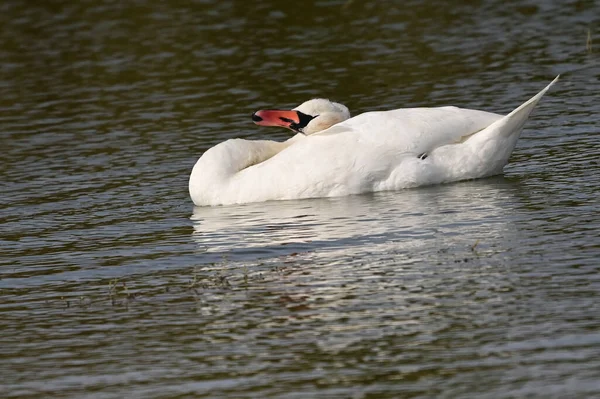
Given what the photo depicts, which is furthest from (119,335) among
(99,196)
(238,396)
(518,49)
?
(518,49)

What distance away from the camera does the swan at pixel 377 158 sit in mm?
13438

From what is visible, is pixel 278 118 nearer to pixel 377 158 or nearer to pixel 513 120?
pixel 377 158

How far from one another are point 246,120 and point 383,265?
8403mm

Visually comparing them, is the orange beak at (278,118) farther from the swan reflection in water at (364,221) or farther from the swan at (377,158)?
the swan reflection in water at (364,221)

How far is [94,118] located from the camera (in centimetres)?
1961

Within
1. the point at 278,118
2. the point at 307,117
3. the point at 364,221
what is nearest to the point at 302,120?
the point at 307,117

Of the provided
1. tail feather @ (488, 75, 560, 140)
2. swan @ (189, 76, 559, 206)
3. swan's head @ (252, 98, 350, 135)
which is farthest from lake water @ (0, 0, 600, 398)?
swan's head @ (252, 98, 350, 135)

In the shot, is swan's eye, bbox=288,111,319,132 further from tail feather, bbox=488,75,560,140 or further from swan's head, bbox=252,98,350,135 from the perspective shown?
tail feather, bbox=488,75,560,140

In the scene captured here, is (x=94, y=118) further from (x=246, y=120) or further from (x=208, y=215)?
(x=208, y=215)

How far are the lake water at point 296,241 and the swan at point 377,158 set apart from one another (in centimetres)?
17

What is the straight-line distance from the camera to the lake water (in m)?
8.22

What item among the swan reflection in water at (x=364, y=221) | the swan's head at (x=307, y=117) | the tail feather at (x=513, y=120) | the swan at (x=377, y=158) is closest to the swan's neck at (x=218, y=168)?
the swan at (x=377, y=158)

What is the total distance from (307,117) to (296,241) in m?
2.63

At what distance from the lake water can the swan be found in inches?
6.9
